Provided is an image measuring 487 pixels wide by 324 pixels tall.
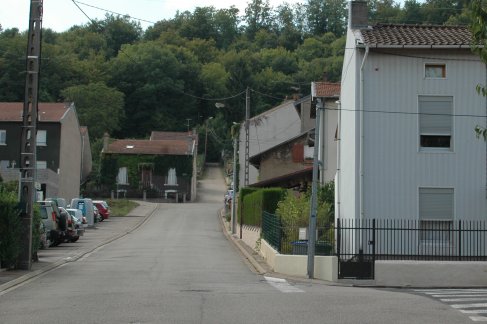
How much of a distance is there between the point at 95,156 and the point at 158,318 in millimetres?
83411

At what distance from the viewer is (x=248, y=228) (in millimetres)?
39000

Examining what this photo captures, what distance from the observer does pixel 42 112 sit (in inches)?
2559

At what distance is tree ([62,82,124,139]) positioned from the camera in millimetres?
100188

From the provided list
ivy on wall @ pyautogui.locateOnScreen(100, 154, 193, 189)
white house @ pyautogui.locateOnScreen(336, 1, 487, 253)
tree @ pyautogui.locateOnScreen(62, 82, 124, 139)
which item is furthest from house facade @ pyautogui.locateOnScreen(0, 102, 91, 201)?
white house @ pyautogui.locateOnScreen(336, 1, 487, 253)

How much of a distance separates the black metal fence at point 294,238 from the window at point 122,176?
2254 inches

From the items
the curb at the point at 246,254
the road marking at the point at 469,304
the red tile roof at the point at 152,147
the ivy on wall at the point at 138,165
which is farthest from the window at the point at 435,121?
the red tile roof at the point at 152,147

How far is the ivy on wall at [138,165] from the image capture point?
269 feet

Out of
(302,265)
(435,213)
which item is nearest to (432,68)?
(435,213)

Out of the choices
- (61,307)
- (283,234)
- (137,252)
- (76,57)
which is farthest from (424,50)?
(76,57)

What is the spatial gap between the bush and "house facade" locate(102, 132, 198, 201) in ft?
197

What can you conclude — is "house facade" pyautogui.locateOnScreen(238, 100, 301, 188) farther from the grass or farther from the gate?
the gate

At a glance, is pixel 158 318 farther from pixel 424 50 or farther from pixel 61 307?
pixel 424 50

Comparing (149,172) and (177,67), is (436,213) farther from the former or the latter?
(177,67)

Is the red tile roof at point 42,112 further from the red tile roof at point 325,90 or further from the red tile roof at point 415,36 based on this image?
the red tile roof at point 415,36
